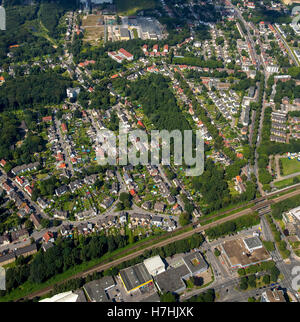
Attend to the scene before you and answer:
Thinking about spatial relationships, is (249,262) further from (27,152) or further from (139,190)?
(27,152)

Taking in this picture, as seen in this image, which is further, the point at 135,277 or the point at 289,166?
the point at 289,166

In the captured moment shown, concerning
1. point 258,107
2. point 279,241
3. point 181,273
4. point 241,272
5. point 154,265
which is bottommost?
point 181,273

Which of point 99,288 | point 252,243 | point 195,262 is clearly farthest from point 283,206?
point 99,288

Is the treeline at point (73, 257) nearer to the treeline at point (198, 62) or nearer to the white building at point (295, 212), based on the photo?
the white building at point (295, 212)

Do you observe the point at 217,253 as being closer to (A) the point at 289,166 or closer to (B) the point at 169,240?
(B) the point at 169,240

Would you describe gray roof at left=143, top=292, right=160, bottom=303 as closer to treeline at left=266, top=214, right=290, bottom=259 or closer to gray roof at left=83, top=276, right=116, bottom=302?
gray roof at left=83, top=276, right=116, bottom=302

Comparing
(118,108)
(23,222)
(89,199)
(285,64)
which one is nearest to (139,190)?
(89,199)
